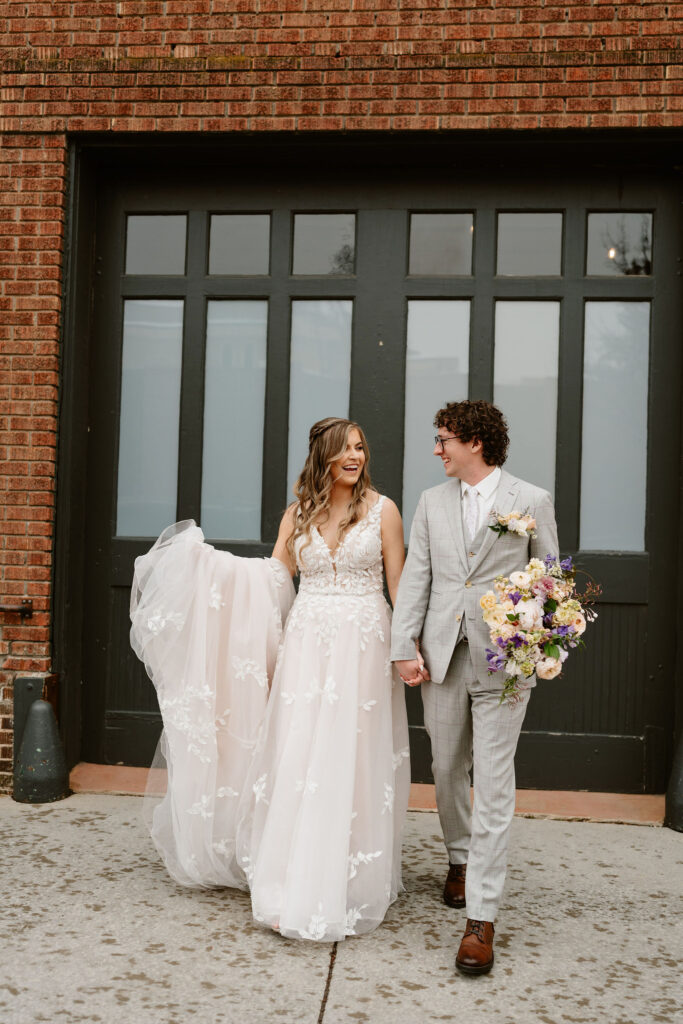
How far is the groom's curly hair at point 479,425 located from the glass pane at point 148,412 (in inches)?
95.8

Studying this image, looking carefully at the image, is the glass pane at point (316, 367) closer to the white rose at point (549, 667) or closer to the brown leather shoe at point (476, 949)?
the white rose at point (549, 667)

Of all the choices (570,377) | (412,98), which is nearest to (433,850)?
(570,377)

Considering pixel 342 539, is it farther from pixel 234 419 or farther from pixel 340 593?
pixel 234 419

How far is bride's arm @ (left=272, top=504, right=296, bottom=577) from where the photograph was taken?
411 cm

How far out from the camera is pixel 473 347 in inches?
213

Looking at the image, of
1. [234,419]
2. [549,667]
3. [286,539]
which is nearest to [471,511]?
[549,667]

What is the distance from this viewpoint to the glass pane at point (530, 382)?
541cm

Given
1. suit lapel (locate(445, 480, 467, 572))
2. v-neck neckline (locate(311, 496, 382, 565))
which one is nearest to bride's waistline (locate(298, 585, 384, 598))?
v-neck neckline (locate(311, 496, 382, 565))

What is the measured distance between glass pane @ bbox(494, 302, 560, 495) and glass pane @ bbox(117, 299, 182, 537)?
198 cm

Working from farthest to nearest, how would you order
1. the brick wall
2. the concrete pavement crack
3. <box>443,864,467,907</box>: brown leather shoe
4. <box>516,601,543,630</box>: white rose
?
the brick wall, <box>443,864,467,907</box>: brown leather shoe, <box>516,601,543,630</box>: white rose, the concrete pavement crack

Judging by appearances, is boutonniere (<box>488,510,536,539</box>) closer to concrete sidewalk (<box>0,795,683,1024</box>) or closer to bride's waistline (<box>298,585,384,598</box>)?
bride's waistline (<box>298,585,384,598</box>)

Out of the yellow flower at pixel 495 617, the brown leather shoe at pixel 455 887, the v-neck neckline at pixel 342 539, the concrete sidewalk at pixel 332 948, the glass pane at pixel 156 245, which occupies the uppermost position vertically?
the glass pane at pixel 156 245

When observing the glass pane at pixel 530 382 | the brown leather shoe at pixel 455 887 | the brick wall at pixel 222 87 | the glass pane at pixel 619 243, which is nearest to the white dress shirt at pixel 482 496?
the brown leather shoe at pixel 455 887

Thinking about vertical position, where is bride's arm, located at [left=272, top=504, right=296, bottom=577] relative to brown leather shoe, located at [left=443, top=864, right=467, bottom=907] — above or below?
above
